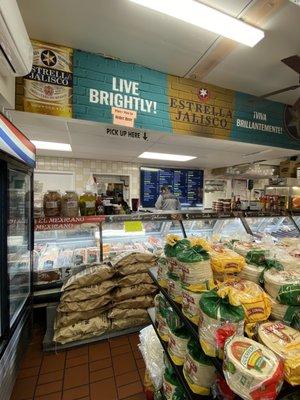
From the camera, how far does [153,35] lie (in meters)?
2.41

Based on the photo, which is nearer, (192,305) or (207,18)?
(192,305)

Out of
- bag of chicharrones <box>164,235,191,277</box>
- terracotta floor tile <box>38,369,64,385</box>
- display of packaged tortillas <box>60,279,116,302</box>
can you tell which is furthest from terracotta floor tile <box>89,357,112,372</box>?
bag of chicharrones <box>164,235,191,277</box>

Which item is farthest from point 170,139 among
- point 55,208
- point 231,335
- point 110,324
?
point 231,335

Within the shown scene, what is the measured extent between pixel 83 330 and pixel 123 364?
600 mm

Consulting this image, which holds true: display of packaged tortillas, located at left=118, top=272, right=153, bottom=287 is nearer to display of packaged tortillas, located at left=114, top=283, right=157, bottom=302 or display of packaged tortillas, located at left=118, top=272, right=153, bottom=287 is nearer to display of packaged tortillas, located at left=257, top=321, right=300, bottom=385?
display of packaged tortillas, located at left=114, top=283, right=157, bottom=302

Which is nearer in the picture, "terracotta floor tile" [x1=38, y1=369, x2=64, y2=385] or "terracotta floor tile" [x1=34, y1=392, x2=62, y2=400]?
"terracotta floor tile" [x1=34, y1=392, x2=62, y2=400]

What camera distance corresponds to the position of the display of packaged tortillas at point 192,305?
4.01ft

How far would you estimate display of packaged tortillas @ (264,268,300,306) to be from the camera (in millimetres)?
1049

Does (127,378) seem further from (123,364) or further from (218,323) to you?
(218,323)

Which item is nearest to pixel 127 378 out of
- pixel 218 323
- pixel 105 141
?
pixel 218 323

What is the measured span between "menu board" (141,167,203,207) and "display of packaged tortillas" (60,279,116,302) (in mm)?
4237

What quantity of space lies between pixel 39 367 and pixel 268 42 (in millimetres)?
4329

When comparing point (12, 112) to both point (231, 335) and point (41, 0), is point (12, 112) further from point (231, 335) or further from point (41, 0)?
point (231, 335)

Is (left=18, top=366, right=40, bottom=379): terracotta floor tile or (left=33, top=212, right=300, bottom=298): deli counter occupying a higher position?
(left=33, top=212, right=300, bottom=298): deli counter
